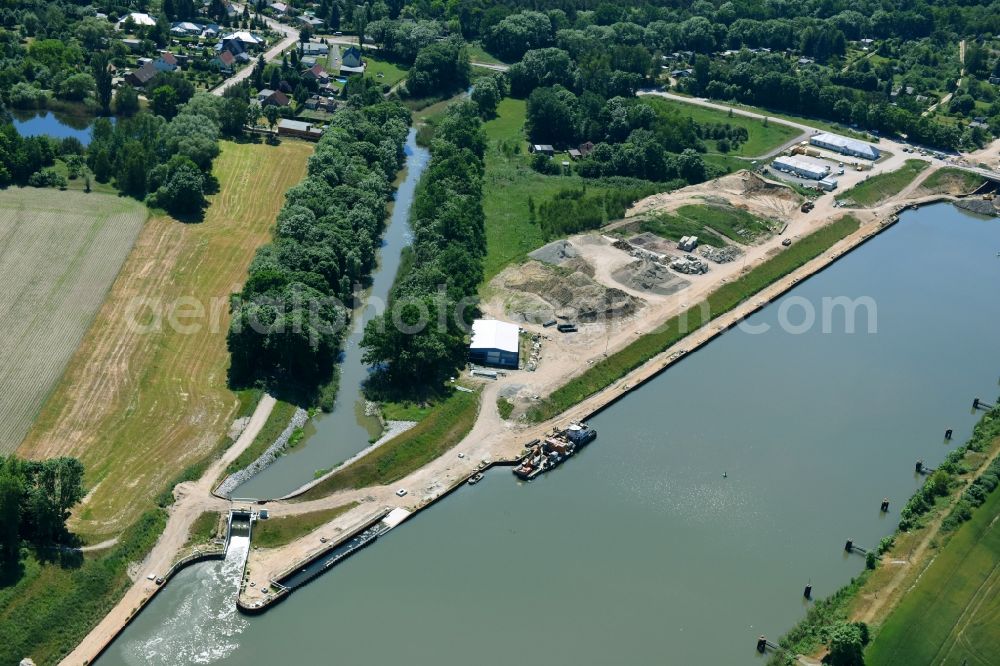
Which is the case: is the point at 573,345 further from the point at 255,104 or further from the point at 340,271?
the point at 255,104

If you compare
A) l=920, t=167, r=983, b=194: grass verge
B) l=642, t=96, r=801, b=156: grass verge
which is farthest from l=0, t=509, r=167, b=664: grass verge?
l=920, t=167, r=983, b=194: grass verge

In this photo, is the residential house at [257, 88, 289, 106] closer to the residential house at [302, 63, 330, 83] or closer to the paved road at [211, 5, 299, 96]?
the paved road at [211, 5, 299, 96]

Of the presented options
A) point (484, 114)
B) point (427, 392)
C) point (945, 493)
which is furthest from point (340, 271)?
point (484, 114)

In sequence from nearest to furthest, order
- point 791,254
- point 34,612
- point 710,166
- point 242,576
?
1. point 34,612
2. point 242,576
3. point 791,254
4. point 710,166

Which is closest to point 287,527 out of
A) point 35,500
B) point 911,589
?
point 35,500

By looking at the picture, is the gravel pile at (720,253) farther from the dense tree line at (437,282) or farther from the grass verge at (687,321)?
the dense tree line at (437,282)
